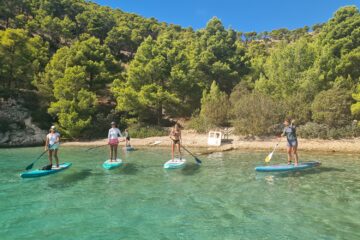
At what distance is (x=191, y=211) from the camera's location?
10.3 meters

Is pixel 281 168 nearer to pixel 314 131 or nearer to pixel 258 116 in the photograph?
pixel 314 131

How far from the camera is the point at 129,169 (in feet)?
58.9

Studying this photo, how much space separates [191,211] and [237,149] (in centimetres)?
1674

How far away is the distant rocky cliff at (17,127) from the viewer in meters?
33.1

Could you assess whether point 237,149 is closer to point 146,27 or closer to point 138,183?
point 138,183

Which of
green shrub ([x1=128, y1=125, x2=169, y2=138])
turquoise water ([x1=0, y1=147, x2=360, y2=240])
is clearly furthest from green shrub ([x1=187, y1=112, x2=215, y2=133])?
turquoise water ([x1=0, y1=147, x2=360, y2=240])

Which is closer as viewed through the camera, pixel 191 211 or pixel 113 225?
pixel 113 225

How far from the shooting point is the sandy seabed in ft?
80.1

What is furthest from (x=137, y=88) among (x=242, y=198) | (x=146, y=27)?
(x=146, y=27)

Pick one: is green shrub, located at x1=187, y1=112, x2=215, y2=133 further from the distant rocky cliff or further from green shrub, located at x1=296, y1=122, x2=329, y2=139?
the distant rocky cliff

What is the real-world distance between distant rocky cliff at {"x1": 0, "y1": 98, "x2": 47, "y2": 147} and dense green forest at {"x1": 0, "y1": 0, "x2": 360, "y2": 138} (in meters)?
1.44

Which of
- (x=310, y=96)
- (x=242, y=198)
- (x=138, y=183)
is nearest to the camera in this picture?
(x=242, y=198)

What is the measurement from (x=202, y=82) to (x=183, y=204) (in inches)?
1264

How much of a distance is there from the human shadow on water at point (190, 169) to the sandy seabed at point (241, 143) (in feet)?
17.8
